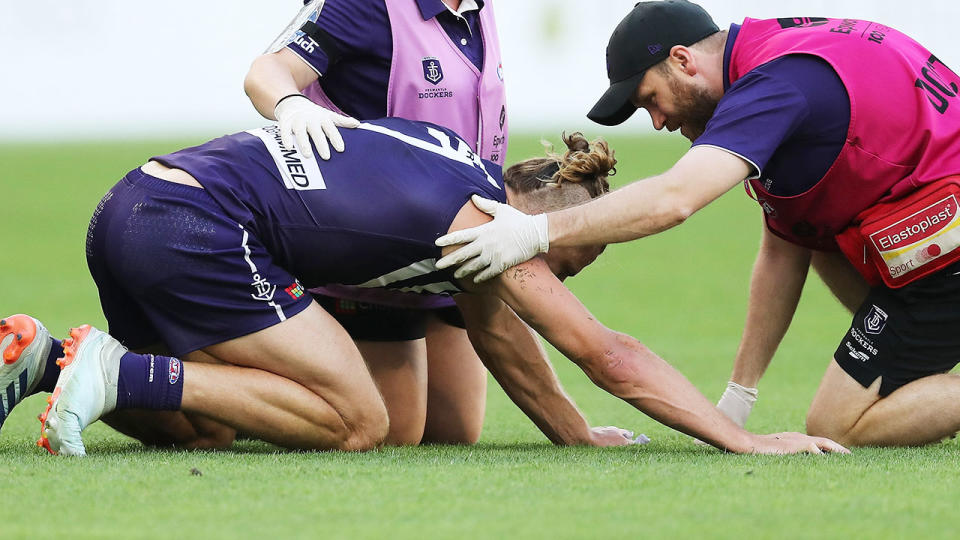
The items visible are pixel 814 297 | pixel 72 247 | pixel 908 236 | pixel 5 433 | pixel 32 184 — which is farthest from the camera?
pixel 32 184

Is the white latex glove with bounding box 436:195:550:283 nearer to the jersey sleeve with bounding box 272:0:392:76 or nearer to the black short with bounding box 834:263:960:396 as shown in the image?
the jersey sleeve with bounding box 272:0:392:76

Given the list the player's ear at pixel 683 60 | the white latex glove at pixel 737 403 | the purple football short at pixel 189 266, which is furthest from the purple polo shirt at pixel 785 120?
the purple football short at pixel 189 266

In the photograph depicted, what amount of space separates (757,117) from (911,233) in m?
0.83

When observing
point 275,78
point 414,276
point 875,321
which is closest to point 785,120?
point 875,321

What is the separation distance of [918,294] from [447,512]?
2.44m

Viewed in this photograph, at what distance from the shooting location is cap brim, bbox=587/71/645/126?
14.9 ft

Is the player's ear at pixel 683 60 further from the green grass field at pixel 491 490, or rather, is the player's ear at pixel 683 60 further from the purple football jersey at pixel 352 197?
the green grass field at pixel 491 490

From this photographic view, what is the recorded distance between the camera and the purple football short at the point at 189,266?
Answer: 3.96m

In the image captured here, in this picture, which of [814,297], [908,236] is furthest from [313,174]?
[814,297]

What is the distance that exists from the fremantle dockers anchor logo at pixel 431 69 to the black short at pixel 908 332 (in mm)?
1867

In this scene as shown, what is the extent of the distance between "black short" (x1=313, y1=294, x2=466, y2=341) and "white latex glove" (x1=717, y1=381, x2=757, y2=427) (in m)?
1.29

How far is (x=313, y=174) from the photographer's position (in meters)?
4.06

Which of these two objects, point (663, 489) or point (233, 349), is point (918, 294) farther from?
point (233, 349)

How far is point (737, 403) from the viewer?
5.12 metres
